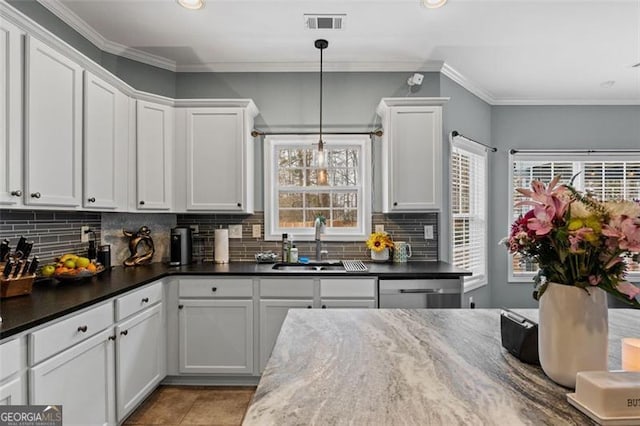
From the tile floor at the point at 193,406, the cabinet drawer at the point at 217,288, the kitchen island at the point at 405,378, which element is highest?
the kitchen island at the point at 405,378

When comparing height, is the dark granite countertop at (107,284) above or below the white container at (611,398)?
below

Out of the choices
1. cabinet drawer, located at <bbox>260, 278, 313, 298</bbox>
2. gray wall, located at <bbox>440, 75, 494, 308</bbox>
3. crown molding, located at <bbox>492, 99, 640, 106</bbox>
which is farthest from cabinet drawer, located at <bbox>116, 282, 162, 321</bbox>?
crown molding, located at <bbox>492, 99, 640, 106</bbox>

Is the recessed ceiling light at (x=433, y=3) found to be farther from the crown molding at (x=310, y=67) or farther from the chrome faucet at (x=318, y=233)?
the chrome faucet at (x=318, y=233)

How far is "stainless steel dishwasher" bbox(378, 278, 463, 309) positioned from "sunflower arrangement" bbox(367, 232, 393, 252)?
55 cm

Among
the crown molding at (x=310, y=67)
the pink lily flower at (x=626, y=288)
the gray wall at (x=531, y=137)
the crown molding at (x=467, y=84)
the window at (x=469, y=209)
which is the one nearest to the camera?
the pink lily flower at (x=626, y=288)

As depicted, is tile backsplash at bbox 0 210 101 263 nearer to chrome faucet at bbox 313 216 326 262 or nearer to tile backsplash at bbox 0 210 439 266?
tile backsplash at bbox 0 210 439 266

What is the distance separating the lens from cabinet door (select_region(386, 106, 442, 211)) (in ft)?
10.4

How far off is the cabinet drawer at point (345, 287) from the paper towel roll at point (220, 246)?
1.05 m

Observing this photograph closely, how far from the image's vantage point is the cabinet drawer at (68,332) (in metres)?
1.53

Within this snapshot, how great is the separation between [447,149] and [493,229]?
4.50 ft

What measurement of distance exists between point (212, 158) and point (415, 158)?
1.80 m

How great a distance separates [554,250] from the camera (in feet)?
3.06

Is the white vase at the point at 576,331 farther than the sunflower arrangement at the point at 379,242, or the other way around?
the sunflower arrangement at the point at 379,242

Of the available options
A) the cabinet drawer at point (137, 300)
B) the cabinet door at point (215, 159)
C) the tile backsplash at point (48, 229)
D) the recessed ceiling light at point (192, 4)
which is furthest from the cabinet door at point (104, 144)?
the recessed ceiling light at point (192, 4)
